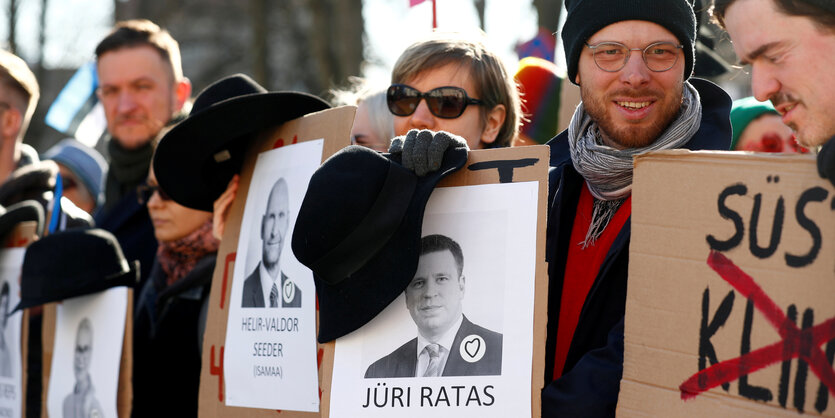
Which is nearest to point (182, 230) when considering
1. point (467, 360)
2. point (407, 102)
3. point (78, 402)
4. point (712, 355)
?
point (78, 402)

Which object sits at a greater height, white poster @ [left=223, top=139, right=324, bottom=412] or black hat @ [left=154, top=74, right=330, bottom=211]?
black hat @ [left=154, top=74, right=330, bottom=211]

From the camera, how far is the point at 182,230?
3.41 m

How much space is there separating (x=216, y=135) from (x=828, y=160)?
5.50 ft

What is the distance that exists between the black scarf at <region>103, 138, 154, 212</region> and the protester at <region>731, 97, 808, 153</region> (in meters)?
2.59

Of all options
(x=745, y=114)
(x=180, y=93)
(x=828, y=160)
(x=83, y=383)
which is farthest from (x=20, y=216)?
(x=828, y=160)

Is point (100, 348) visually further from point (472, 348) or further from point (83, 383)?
point (472, 348)

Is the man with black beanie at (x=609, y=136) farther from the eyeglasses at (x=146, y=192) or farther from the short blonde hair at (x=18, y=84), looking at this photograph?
the short blonde hair at (x=18, y=84)

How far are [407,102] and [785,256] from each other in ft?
4.49

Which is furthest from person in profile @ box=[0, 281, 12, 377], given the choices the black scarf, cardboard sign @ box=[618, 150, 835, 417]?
cardboard sign @ box=[618, 150, 835, 417]

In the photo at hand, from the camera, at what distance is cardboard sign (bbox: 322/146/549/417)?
6.19ft

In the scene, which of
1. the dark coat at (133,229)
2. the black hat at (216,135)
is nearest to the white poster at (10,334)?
the dark coat at (133,229)

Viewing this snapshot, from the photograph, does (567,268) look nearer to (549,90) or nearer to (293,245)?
(293,245)

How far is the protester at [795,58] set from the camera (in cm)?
179

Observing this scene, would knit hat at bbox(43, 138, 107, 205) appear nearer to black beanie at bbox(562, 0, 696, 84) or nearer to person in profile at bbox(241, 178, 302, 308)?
person in profile at bbox(241, 178, 302, 308)
